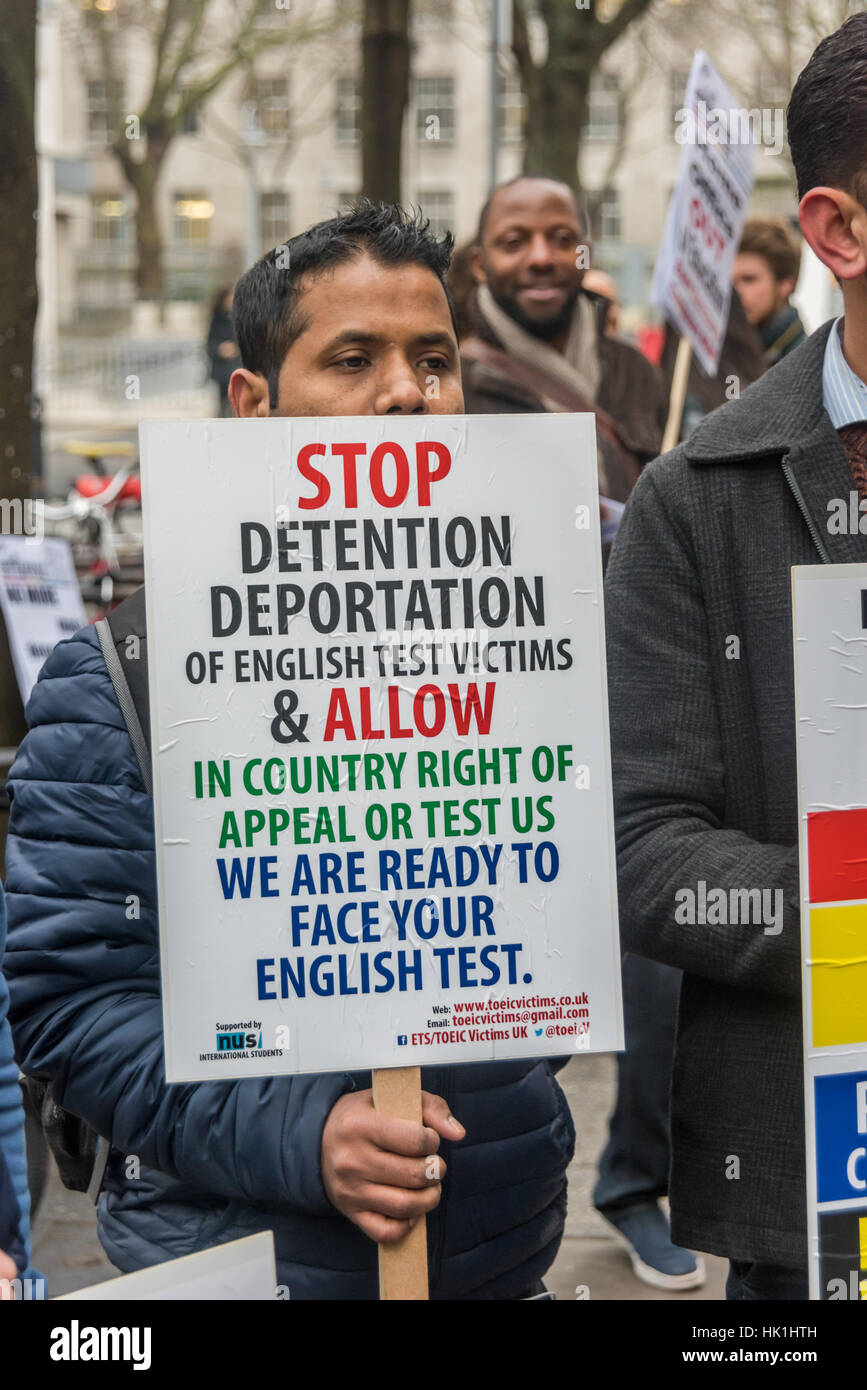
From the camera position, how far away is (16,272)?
5812 mm

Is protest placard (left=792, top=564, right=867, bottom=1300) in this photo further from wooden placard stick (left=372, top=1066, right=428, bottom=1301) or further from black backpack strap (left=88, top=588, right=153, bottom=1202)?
black backpack strap (left=88, top=588, right=153, bottom=1202)

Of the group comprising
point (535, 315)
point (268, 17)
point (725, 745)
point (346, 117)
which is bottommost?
point (725, 745)

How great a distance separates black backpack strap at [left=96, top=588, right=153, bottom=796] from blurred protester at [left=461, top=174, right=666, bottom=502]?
2604 millimetres

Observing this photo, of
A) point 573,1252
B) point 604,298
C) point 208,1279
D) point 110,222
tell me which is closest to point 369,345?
point 208,1279

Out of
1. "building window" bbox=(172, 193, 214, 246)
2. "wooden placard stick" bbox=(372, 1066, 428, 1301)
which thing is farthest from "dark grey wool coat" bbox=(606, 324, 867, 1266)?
"building window" bbox=(172, 193, 214, 246)

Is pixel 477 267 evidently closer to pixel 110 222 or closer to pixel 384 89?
pixel 384 89

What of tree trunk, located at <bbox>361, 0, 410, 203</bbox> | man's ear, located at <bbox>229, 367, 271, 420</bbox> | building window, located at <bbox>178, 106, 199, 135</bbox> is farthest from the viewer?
building window, located at <bbox>178, 106, 199, 135</bbox>

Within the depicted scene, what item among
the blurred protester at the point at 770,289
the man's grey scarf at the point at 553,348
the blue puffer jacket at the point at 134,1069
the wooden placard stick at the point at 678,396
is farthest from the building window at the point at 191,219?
the blue puffer jacket at the point at 134,1069

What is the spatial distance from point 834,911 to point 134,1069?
80 centimetres

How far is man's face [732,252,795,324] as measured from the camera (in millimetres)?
6414

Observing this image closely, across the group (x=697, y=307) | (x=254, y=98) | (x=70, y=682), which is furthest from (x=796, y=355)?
(x=254, y=98)

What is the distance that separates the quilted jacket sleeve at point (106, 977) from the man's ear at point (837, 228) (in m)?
0.98

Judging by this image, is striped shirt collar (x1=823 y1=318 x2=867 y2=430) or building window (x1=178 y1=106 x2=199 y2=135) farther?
building window (x1=178 y1=106 x2=199 y2=135)
